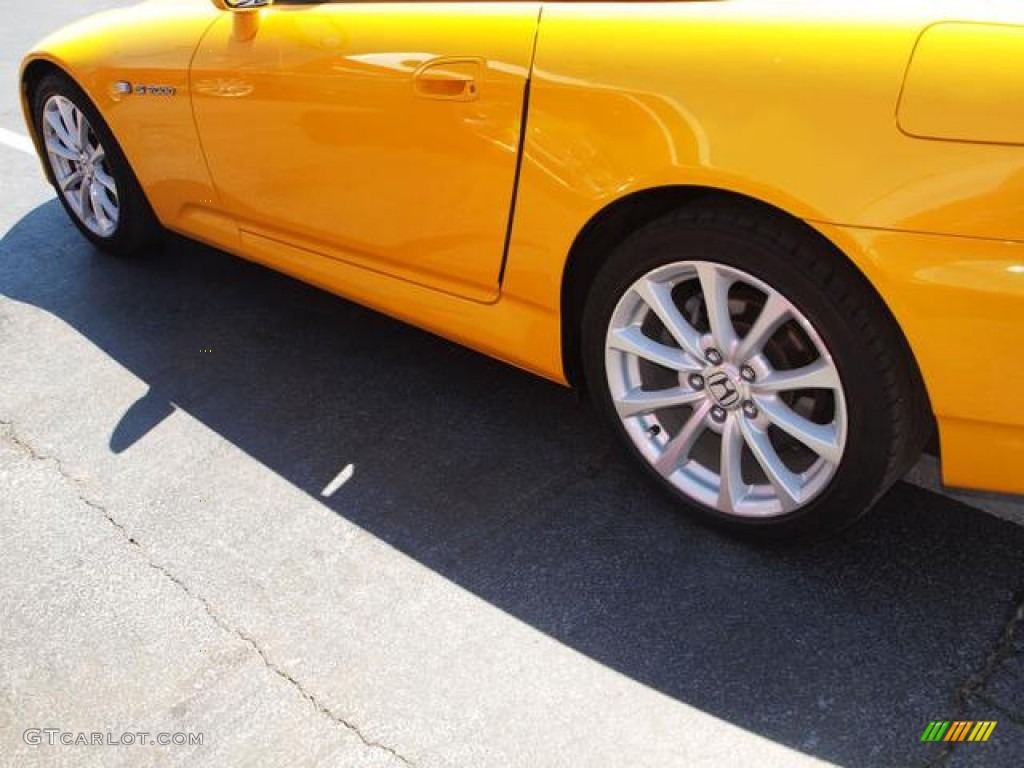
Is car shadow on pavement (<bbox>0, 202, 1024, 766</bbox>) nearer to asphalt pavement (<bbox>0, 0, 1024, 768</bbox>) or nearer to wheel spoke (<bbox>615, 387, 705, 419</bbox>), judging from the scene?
asphalt pavement (<bbox>0, 0, 1024, 768</bbox>)

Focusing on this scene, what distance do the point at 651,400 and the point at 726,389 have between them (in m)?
0.20

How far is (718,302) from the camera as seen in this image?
2287 mm

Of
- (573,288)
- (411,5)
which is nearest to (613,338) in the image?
(573,288)

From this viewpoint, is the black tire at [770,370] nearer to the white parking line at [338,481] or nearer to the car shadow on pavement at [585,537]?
the car shadow on pavement at [585,537]

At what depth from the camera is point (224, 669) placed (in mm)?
2355

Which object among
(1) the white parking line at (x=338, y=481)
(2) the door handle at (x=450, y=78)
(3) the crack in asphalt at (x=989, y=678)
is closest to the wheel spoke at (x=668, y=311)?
(2) the door handle at (x=450, y=78)

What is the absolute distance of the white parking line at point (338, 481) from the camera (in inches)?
113

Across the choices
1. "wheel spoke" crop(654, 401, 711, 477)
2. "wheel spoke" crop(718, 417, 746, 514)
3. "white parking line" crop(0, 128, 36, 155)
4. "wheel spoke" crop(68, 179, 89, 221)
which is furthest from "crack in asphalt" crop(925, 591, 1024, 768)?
"white parking line" crop(0, 128, 36, 155)

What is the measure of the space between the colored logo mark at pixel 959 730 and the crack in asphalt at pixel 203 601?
103 cm

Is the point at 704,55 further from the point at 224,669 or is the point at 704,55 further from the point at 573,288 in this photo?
the point at 224,669

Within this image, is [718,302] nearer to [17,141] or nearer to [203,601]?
[203,601]

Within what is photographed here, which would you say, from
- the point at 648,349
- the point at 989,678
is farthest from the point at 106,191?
the point at 989,678

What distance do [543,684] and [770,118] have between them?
127 centimetres

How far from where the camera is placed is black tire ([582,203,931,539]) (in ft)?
6.79
